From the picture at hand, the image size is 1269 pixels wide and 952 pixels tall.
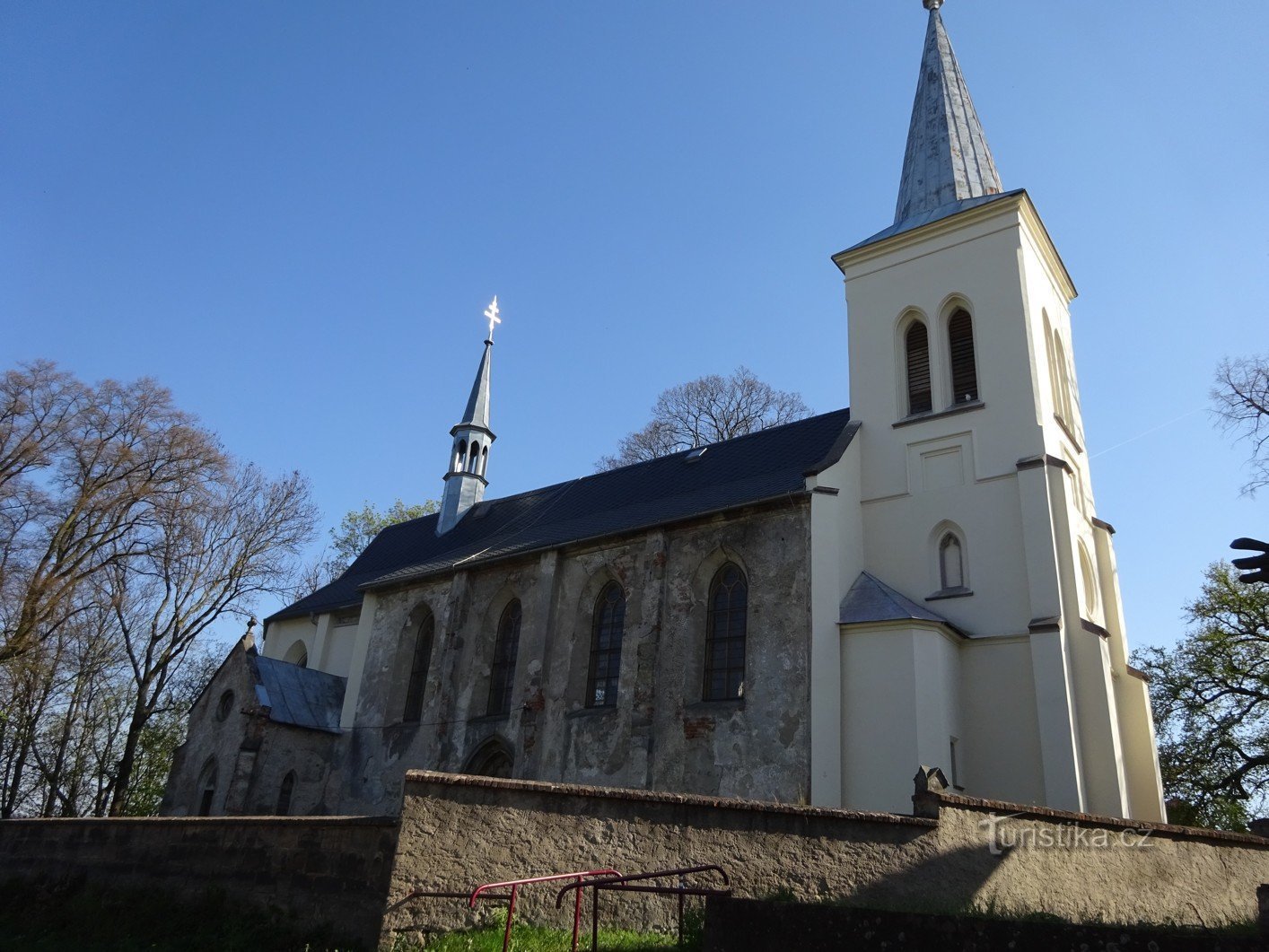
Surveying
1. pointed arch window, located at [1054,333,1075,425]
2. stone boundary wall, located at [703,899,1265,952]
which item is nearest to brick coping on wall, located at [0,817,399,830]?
stone boundary wall, located at [703,899,1265,952]

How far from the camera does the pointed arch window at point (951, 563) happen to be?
53.5 ft

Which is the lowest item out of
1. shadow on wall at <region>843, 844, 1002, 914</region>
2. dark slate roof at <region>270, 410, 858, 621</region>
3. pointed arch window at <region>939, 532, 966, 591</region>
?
shadow on wall at <region>843, 844, 1002, 914</region>

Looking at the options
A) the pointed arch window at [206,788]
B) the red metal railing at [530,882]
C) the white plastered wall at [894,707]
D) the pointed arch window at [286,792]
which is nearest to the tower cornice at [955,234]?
the white plastered wall at [894,707]

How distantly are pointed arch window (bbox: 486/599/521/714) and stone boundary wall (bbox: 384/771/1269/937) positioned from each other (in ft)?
33.5

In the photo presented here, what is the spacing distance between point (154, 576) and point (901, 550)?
20677 mm

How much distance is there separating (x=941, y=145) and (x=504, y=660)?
50.1 ft

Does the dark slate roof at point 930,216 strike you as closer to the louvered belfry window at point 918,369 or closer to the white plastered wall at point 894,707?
the louvered belfry window at point 918,369

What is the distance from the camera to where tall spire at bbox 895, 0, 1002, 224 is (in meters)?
21.2

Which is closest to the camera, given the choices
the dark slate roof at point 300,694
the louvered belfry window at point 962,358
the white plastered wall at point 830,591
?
the white plastered wall at point 830,591

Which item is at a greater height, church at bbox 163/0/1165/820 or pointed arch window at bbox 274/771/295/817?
church at bbox 163/0/1165/820

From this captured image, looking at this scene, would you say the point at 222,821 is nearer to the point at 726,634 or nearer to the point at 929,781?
the point at 929,781

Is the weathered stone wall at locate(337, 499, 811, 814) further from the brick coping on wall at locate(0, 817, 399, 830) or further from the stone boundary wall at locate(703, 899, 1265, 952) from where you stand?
the stone boundary wall at locate(703, 899, 1265, 952)

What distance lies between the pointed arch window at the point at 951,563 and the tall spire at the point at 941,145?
8.04 m

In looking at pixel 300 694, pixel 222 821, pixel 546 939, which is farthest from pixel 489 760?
pixel 546 939
